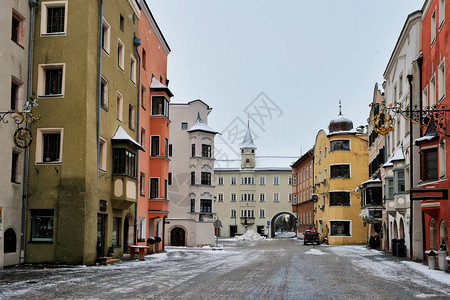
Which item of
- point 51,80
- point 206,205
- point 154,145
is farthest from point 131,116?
point 206,205

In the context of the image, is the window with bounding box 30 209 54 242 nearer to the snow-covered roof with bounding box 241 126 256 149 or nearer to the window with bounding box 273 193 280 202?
the window with bounding box 273 193 280 202

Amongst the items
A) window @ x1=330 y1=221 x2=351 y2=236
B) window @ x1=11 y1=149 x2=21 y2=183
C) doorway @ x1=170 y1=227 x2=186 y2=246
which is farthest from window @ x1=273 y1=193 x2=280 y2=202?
window @ x1=11 y1=149 x2=21 y2=183

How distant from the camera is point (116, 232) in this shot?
1129 inches

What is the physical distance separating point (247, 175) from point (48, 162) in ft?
260

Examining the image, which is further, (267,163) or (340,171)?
(267,163)

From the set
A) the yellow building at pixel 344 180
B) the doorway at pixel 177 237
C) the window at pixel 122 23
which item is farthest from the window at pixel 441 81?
the yellow building at pixel 344 180

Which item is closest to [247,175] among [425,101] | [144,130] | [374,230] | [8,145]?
[374,230]

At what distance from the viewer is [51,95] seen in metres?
24.2

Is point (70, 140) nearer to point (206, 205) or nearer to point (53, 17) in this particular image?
point (53, 17)

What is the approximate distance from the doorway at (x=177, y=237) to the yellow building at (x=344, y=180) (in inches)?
723

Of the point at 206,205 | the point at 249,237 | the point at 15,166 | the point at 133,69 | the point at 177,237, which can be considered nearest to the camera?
the point at 15,166

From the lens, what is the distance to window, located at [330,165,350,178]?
201 feet

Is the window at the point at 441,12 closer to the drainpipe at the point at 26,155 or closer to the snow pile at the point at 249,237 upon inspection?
the drainpipe at the point at 26,155

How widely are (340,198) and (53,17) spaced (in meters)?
43.5
